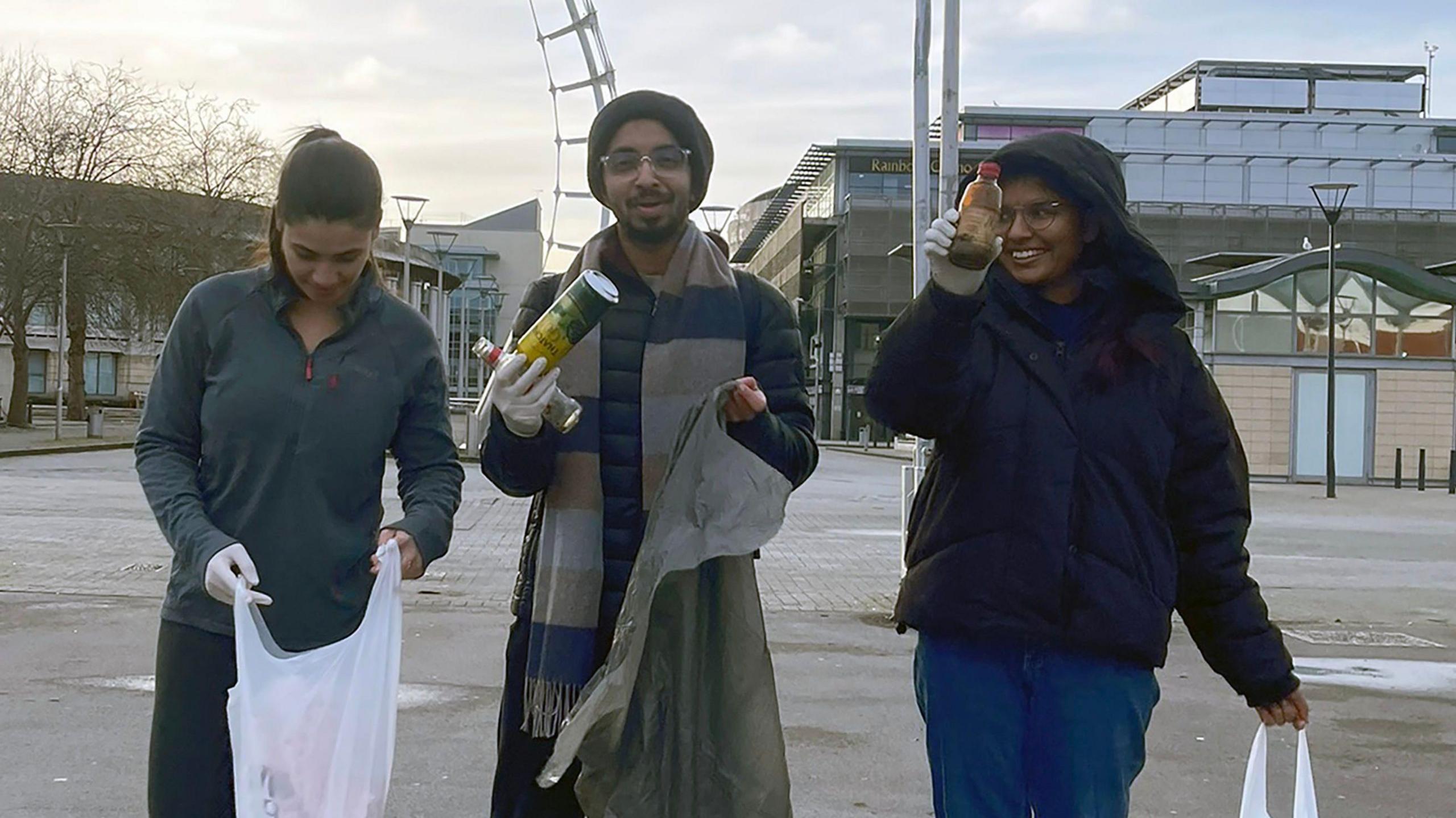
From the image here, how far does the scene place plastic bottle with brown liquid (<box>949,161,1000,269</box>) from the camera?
285 cm

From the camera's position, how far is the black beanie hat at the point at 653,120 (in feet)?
10.5

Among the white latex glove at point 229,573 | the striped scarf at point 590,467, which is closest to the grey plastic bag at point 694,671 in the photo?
the striped scarf at point 590,467

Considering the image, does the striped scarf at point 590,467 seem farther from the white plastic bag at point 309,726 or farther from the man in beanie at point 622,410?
the white plastic bag at point 309,726

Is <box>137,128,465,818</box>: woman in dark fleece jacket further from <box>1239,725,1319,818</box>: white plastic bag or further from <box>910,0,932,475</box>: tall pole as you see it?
<box>910,0,932,475</box>: tall pole

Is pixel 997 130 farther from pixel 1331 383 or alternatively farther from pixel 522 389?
pixel 522 389

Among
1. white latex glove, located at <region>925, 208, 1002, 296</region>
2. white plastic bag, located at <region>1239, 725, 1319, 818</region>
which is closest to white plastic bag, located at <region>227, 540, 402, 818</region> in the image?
white latex glove, located at <region>925, 208, 1002, 296</region>

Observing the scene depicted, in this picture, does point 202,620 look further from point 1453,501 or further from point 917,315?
point 1453,501

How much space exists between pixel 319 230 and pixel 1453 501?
2902 cm

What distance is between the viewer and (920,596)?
3.05m

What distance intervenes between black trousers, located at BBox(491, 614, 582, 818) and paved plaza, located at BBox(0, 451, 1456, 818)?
7.84 ft

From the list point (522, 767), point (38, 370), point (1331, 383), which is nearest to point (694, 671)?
point (522, 767)

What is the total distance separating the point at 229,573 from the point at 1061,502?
59.1 inches

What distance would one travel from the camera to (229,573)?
2.77 meters

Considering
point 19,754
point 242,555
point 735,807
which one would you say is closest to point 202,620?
point 242,555
